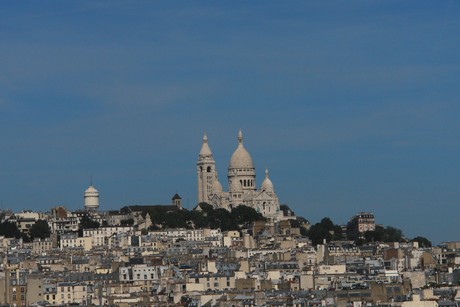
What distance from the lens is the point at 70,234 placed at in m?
150

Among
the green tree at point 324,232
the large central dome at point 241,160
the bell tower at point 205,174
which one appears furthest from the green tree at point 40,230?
the large central dome at point 241,160

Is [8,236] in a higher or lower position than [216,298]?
higher

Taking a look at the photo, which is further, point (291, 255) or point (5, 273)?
point (291, 255)

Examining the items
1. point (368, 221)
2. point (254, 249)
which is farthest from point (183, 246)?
point (368, 221)

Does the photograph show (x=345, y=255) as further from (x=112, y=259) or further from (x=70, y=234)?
(x=70, y=234)

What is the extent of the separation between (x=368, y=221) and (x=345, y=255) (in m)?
45.4

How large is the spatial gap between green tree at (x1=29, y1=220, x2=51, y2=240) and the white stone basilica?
22.9 m

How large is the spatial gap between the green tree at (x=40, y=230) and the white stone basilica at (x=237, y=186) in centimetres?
2289

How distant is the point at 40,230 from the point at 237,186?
31.0m

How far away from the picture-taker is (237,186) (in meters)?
182

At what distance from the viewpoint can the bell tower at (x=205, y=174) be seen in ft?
589

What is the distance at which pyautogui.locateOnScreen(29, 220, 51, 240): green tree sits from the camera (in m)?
154

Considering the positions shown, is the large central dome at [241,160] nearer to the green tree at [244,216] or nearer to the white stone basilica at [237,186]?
the white stone basilica at [237,186]

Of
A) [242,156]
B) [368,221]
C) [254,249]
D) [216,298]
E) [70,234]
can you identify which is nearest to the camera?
[216,298]
